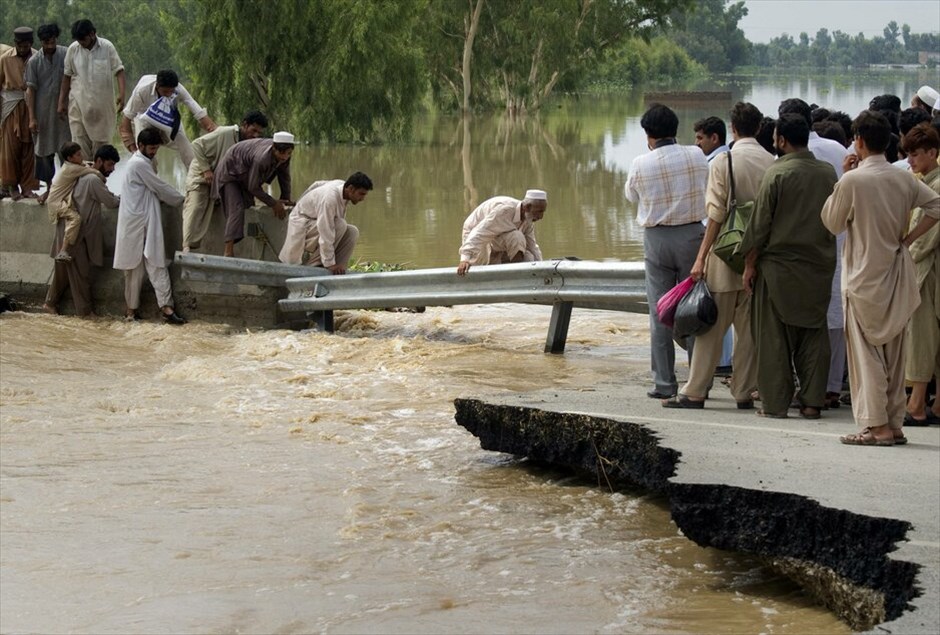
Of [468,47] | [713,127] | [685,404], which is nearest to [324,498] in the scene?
[685,404]

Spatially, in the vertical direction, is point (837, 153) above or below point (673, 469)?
above

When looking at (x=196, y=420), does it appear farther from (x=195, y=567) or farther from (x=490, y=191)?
(x=490, y=191)

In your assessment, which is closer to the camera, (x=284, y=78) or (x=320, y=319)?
(x=320, y=319)

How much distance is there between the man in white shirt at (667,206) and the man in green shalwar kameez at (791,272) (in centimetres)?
67

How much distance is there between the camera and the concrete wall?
12367mm

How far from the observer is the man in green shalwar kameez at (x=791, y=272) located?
7.10m

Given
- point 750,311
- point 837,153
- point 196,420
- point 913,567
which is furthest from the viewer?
point 196,420

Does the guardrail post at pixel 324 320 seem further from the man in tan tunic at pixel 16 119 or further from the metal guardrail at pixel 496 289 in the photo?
the man in tan tunic at pixel 16 119

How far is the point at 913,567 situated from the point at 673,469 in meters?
1.56

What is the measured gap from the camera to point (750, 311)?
24.5ft

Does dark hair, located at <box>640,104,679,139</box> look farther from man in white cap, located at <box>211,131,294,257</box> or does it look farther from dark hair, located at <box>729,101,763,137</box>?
man in white cap, located at <box>211,131,294,257</box>

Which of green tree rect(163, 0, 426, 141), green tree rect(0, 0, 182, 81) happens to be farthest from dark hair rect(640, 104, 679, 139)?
green tree rect(0, 0, 182, 81)

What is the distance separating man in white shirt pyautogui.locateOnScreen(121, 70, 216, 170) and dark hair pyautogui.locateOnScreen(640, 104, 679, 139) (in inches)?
215

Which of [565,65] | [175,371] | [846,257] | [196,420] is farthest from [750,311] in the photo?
[565,65]
